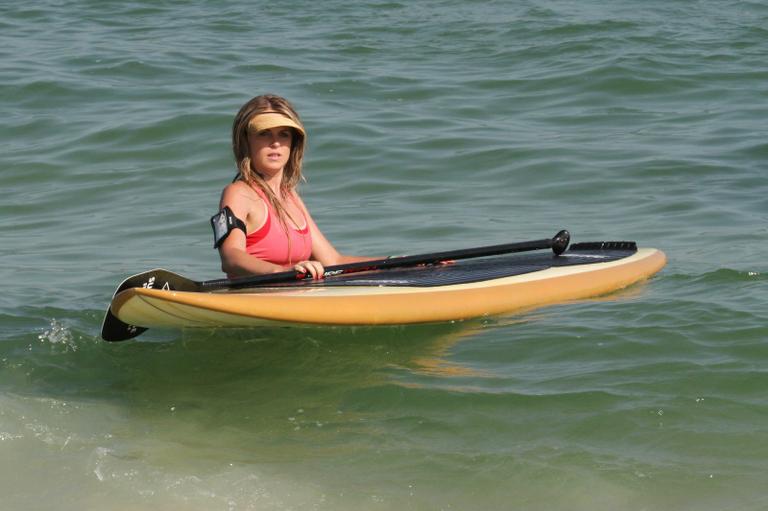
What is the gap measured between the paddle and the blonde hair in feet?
1.29

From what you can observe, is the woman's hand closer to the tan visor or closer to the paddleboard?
the paddleboard

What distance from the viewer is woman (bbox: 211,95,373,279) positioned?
512cm

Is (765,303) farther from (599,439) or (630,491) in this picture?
(630,491)

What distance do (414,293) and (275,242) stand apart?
636mm

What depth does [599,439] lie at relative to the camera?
425 cm

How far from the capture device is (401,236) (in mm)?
7516

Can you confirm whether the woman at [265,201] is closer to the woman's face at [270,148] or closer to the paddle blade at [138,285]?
the woman's face at [270,148]

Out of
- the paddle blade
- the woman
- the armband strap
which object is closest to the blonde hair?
the woman

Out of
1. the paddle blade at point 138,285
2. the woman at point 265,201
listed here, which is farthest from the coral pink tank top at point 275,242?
the paddle blade at point 138,285

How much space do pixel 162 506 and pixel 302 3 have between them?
13116 mm

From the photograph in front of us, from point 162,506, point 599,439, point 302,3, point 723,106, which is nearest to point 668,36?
point 723,106

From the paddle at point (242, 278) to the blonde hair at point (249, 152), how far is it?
0.39m

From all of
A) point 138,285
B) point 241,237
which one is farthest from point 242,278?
point 138,285

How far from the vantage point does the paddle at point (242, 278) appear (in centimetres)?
466
